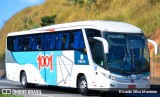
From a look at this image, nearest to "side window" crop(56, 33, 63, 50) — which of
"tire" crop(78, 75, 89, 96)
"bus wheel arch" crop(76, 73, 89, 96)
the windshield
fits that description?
"bus wheel arch" crop(76, 73, 89, 96)

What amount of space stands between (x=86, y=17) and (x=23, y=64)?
26.0m

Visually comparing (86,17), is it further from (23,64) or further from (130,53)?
(130,53)

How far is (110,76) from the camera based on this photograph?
66.3ft

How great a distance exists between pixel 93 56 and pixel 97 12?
3210cm

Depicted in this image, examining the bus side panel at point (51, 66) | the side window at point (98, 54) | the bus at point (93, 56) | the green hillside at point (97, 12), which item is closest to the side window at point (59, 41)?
the bus at point (93, 56)

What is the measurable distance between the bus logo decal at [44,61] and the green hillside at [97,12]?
43.8 feet

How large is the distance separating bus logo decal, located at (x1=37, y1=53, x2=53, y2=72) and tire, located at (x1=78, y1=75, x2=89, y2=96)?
325cm

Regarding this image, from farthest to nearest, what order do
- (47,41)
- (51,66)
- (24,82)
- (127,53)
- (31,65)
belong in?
(24,82) < (31,65) < (47,41) < (51,66) < (127,53)

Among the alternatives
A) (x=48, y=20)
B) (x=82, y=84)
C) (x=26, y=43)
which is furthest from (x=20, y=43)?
(x=48, y=20)

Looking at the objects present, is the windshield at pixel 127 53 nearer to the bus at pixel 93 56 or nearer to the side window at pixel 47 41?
the bus at pixel 93 56

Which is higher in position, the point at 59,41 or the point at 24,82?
the point at 59,41

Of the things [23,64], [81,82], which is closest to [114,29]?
[81,82]

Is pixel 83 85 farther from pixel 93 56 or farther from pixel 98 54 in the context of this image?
pixel 98 54

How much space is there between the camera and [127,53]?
20.6m
